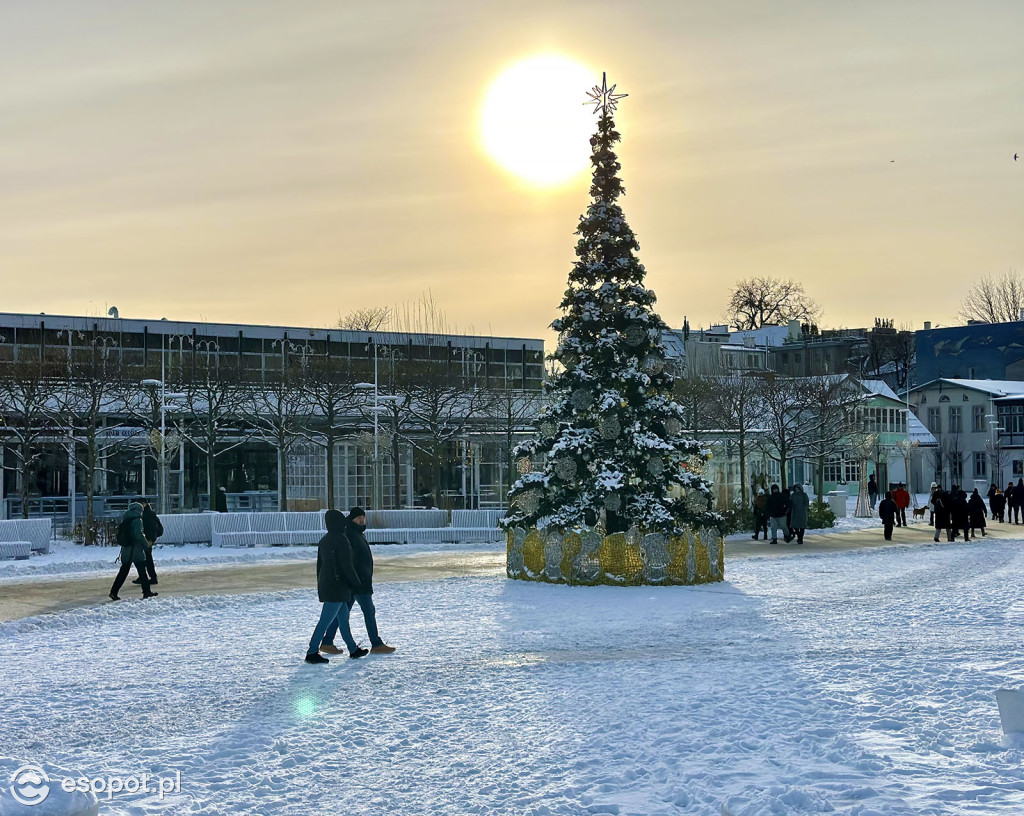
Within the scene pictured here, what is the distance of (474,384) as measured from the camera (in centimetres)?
4466

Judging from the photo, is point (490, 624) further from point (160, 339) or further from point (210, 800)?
point (160, 339)

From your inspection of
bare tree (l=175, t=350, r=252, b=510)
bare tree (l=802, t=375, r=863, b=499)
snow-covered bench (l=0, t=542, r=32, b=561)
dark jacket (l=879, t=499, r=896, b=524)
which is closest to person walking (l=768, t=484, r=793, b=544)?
dark jacket (l=879, t=499, r=896, b=524)

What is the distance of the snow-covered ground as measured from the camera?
7.39 metres

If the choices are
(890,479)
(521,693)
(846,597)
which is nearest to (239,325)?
(890,479)

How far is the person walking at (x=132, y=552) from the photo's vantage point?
18.2 m

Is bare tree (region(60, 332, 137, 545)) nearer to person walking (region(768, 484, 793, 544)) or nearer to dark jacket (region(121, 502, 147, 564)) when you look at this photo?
dark jacket (region(121, 502, 147, 564))

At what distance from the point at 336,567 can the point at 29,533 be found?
1669 centimetres

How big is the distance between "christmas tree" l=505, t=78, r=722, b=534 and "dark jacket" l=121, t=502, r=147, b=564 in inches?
234

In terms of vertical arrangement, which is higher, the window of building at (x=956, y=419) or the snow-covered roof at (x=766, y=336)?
the snow-covered roof at (x=766, y=336)

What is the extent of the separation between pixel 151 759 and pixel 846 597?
1181 centimetres

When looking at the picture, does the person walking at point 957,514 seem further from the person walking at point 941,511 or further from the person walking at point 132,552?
the person walking at point 132,552

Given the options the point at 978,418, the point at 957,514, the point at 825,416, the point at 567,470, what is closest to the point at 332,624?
the point at 567,470

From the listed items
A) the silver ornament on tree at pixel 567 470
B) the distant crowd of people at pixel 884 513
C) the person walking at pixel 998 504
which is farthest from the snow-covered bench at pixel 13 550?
the person walking at pixel 998 504

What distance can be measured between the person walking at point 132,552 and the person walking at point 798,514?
53.2 feet
